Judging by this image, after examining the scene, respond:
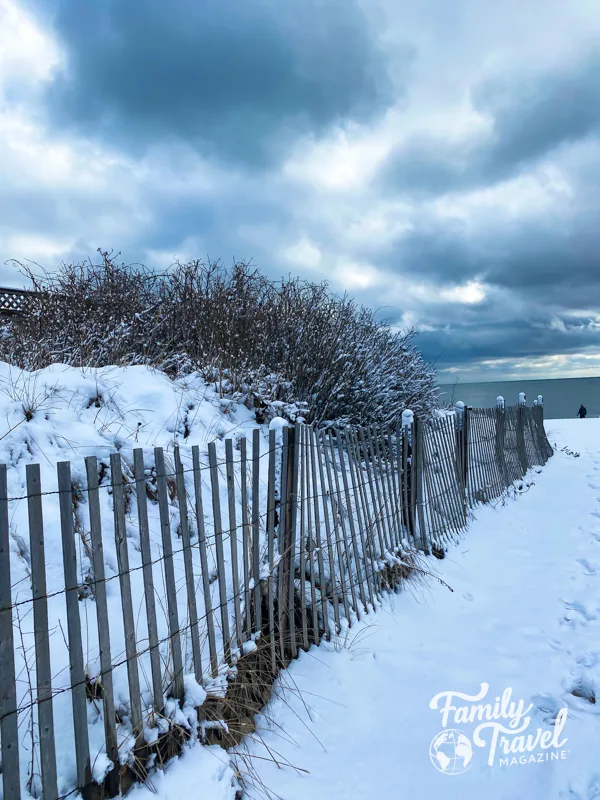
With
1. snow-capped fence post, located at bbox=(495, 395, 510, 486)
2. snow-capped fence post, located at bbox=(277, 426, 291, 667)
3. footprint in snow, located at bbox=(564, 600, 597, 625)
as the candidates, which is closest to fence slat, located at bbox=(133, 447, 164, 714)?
snow-capped fence post, located at bbox=(277, 426, 291, 667)

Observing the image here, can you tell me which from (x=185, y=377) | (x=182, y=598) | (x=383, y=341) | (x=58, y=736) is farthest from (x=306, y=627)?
(x=383, y=341)

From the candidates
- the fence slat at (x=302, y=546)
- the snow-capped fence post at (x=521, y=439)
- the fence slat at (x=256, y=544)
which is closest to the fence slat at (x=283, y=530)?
the fence slat at (x=302, y=546)

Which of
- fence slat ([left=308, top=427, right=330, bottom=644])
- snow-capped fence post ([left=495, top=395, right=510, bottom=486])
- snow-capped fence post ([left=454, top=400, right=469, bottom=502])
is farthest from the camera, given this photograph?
snow-capped fence post ([left=495, top=395, right=510, bottom=486])

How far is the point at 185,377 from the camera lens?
21.7 ft

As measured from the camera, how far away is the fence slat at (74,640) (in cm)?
198

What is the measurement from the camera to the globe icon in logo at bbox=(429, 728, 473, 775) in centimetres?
265

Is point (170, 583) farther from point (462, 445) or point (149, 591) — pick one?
point (462, 445)

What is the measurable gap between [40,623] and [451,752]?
7.32 feet

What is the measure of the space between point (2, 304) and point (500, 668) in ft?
45.2

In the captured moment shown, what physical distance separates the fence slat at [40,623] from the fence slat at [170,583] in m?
0.59

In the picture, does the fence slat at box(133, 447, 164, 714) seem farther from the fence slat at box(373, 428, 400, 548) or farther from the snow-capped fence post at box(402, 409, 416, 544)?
the snow-capped fence post at box(402, 409, 416, 544)

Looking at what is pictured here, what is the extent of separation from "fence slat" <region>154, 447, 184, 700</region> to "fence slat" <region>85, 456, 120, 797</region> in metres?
0.34

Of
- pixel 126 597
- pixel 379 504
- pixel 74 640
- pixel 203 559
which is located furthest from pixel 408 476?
pixel 74 640

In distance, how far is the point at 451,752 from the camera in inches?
108
